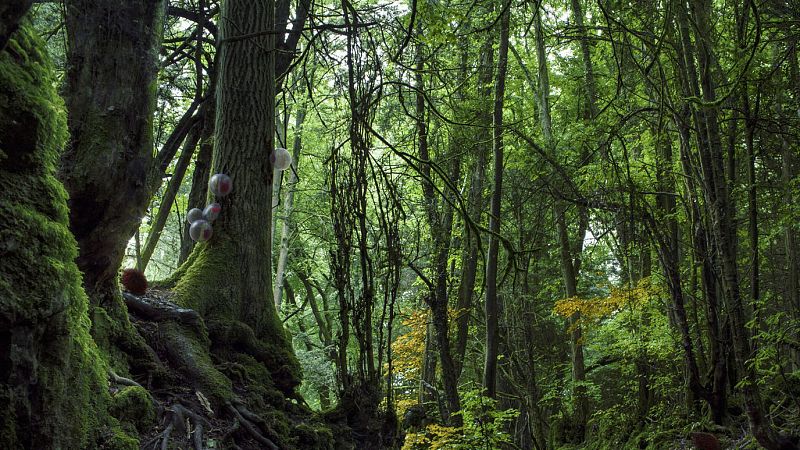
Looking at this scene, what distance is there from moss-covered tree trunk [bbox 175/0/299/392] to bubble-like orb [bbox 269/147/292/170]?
0.06m

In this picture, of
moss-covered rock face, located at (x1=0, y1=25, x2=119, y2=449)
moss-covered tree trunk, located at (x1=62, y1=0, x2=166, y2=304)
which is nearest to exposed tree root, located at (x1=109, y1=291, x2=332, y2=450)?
moss-covered tree trunk, located at (x1=62, y1=0, x2=166, y2=304)

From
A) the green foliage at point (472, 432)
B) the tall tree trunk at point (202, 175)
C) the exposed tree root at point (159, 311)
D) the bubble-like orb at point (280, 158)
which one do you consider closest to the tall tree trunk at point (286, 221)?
the tall tree trunk at point (202, 175)

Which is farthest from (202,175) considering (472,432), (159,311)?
(472,432)

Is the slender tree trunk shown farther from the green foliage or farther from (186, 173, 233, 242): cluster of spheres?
the green foliage

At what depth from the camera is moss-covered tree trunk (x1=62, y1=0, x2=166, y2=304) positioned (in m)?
2.89

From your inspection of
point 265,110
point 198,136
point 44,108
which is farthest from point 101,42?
point 198,136

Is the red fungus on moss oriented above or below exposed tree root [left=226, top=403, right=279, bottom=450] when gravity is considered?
above

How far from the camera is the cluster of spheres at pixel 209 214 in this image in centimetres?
505

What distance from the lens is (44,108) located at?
1.84m

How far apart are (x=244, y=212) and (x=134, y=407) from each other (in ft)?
8.61

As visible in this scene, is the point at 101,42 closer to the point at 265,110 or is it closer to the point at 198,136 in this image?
the point at 265,110

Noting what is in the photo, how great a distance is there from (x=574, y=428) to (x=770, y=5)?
831 centimetres

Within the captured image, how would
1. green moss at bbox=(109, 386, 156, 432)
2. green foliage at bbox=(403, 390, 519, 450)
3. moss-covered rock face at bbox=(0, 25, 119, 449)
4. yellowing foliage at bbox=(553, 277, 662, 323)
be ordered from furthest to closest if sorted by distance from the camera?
yellowing foliage at bbox=(553, 277, 662, 323) < green foliage at bbox=(403, 390, 519, 450) < green moss at bbox=(109, 386, 156, 432) < moss-covered rock face at bbox=(0, 25, 119, 449)

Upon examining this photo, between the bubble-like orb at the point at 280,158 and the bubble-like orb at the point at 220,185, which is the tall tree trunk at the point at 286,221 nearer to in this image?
the bubble-like orb at the point at 280,158
